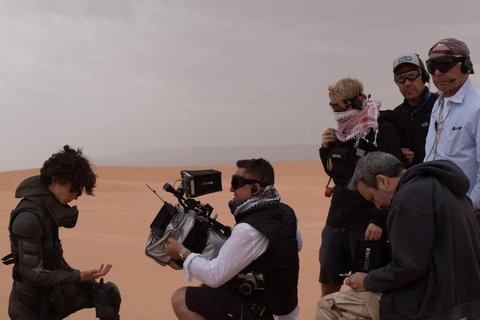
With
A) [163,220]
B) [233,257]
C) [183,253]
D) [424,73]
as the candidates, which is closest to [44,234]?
[163,220]

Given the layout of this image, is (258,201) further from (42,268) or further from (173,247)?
(42,268)

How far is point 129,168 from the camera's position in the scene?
40.9m

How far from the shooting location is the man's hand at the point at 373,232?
14.7 feet

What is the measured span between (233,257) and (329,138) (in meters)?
1.67

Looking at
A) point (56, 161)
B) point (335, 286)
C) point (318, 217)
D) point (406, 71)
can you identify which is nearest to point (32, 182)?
point (56, 161)

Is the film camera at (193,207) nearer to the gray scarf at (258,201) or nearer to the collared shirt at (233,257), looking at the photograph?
the gray scarf at (258,201)

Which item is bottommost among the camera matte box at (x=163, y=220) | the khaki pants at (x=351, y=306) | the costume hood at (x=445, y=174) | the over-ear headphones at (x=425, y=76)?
the khaki pants at (x=351, y=306)

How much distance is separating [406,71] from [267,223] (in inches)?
74.5

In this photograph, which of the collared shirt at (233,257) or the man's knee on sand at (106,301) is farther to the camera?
the man's knee on sand at (106,301)

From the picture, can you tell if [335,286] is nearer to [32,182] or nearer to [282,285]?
[282,285]

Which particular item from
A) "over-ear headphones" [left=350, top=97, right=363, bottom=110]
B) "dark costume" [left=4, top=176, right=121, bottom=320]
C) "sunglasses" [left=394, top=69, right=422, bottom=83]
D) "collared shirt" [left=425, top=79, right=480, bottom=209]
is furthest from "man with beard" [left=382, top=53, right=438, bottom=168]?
"dark costume" [left=4, top=176, right=121, bottom=320]

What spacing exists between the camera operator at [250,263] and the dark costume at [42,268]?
0.82 m

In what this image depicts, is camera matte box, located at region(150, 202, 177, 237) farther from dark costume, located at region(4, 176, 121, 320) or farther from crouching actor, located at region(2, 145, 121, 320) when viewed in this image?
dark costume, located at region(4, 176, 121, 320)

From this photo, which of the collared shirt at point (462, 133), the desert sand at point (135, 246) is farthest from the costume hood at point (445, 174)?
the desert sand at point (135, 246)
